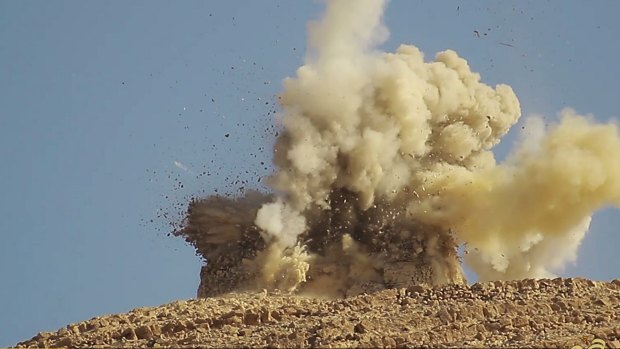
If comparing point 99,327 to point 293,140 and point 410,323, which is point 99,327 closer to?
point 410,323

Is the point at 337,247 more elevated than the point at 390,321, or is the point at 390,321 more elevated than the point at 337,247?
the point at 337,247

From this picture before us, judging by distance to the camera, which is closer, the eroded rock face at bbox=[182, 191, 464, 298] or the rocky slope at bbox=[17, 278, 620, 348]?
the rocky slope at bbox=[17, 278, 620, 348]

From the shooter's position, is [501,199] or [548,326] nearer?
[548,326]

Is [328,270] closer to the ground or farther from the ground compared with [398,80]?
closer to the ground

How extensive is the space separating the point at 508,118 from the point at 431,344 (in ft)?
58.4

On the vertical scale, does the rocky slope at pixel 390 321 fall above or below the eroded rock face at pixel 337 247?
below

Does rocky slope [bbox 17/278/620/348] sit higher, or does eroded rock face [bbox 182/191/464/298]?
eroded rock face [bbox 182/191/464/298]

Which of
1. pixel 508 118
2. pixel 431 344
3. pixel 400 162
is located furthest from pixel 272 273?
pixel 431 344

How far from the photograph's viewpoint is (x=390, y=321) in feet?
121

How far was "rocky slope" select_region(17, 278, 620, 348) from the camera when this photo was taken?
35312 mm

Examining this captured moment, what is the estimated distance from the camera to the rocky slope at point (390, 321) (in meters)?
35.3

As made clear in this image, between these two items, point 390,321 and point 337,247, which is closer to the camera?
point 390,321

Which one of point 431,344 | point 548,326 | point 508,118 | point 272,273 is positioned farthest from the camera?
point 508,118

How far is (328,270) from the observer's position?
48.5 metres
